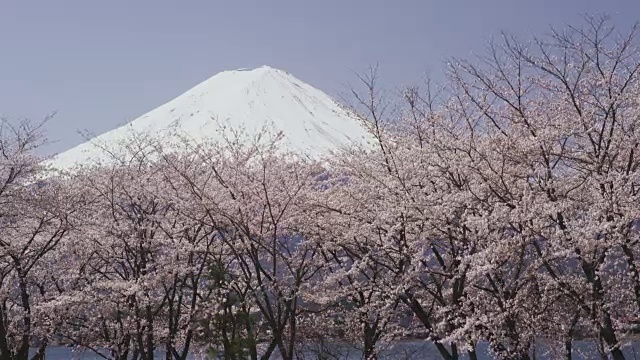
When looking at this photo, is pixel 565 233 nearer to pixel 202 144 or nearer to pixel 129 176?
pixel 202 144

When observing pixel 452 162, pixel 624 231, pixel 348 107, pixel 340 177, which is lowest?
pixel 624 231

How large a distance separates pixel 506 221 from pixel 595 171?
120 cm

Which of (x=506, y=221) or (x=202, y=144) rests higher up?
(x=202, y=144)

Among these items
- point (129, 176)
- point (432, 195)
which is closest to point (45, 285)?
point (129, 176)

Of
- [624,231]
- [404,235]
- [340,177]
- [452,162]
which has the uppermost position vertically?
[340,177]

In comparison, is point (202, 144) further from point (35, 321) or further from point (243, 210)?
point (35, 321)

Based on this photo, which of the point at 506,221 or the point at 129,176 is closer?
the point at 506,221

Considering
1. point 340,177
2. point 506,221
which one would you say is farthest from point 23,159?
point 506,221

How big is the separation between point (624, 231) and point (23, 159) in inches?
290

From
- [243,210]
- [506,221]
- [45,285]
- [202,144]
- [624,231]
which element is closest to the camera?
[624,231]

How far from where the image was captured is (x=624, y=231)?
5.63 metres

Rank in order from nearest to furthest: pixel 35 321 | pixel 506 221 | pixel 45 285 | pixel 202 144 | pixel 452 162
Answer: pixel 506 221 < pixel 452 162 < pixel 35 321 < pixel 202 144 < pixel 45 285

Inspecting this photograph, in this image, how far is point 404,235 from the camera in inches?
283

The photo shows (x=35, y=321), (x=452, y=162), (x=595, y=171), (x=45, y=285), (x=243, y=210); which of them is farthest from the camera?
(x=45, y=285)
